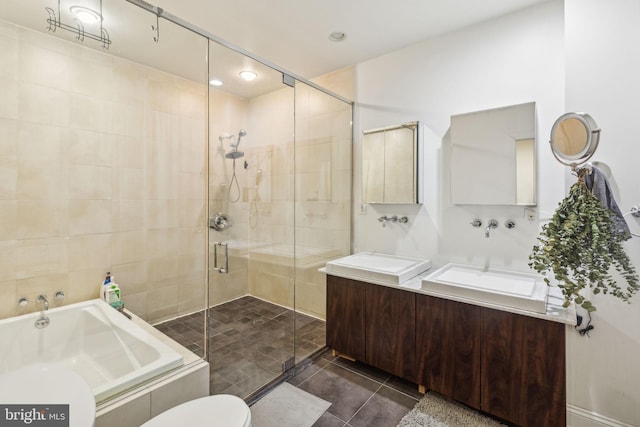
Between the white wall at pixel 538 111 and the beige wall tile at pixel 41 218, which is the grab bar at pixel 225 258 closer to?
the beige wall tile at pixel 41 218

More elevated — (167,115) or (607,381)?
(167,115)

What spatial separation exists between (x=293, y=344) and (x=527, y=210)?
6.77ft

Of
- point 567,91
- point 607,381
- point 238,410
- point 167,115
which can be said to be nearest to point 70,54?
point 167,115

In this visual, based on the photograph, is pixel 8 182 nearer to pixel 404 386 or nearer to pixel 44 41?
pixel 44 41

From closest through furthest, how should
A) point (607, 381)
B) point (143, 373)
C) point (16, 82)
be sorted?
point (143, 373)
point (607, 381)
point (16, 82)

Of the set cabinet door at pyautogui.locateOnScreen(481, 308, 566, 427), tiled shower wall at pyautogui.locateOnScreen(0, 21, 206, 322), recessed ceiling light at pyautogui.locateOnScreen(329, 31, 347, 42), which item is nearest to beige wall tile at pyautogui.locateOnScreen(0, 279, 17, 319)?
tiled shower wall at pyautogui.locateOnScreen(0, 21, 206, 322)

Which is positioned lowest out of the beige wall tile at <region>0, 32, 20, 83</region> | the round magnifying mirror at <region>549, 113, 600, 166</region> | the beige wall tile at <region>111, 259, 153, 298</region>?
the beige wall tile at <region>111, 259, 153, 298</region>

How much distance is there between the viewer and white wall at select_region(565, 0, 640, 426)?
158 cm

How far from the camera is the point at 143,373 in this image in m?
1.43

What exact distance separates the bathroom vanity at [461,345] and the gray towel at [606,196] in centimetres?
53

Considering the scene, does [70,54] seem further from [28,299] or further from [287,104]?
[28,299]

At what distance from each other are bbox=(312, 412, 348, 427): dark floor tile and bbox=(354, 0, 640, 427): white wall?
53.8 inches

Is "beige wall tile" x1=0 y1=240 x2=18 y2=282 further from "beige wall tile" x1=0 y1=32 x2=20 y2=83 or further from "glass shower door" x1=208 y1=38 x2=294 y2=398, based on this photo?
"glass shower door" x1=208 y1=38 x2=294 y2=398

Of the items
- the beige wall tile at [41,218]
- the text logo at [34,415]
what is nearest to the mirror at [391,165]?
the text logo at [34,415]
